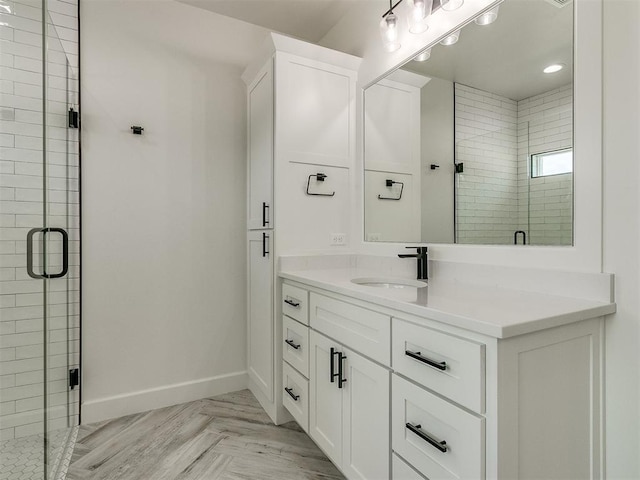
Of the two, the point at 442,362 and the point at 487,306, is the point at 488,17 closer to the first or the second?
the point at 487,306

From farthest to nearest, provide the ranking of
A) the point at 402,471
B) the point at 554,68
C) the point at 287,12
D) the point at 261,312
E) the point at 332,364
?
the point at 287,12, the point at 261,312, the point at 332,364, the point at 554,68, the point at 402,471

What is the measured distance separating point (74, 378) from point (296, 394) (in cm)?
131

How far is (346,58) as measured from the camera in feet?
7.42

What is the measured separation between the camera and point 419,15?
1692mm

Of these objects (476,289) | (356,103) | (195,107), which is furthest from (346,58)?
(476,289)

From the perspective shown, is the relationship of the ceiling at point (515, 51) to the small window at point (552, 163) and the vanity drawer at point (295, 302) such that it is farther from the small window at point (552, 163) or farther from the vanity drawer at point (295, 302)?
the vanity drawer at point (295, 302)

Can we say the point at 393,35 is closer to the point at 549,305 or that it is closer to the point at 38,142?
the point at 549,305

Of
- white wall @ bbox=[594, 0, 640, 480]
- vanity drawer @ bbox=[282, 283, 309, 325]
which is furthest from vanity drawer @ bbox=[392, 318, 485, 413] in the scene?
vanity drawer @ bbox=[282, 283, 309, 325]

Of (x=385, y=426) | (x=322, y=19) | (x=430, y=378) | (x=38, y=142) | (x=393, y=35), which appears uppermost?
(x=322, y=19)

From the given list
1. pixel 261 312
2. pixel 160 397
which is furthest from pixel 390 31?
pixel 160 397

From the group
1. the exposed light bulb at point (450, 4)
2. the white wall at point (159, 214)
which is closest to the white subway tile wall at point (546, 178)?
the exposed light bulb at point (450, 4)

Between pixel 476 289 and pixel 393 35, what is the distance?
4.57ft

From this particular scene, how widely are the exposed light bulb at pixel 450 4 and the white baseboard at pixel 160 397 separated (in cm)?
253

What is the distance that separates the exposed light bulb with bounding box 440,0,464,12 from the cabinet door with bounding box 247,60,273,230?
0.99 meters
